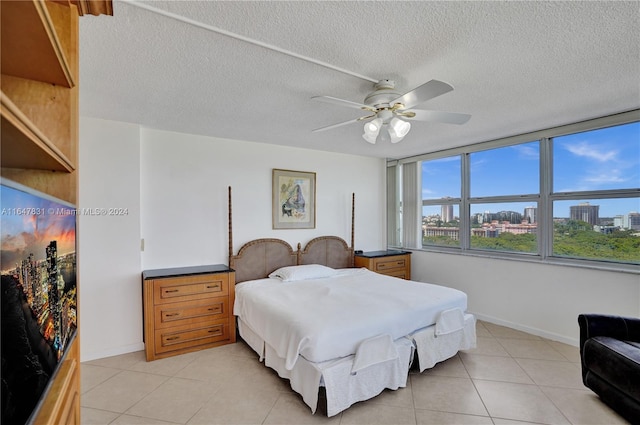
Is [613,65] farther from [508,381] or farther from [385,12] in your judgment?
[508,381]

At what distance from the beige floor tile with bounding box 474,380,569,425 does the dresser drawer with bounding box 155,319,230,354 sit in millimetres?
2541

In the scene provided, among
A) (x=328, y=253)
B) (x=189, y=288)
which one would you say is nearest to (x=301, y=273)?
(x=328, y=253)

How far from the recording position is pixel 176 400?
7.82ft

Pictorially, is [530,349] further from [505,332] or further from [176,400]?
[176,400]

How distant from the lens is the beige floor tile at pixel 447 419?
2105 millimetres

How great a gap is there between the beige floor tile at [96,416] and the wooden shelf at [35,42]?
2222 millimetres

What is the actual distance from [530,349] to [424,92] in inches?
120

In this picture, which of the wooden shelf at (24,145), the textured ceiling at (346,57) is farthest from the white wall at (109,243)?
the wooden shelf at (24,145)

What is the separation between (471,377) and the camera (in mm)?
2691

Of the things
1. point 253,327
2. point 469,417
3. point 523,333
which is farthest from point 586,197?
point 253,327

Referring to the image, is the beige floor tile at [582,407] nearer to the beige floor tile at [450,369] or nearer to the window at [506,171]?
the beige floor tile at [450,369]

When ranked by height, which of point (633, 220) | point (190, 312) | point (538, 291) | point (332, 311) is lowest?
point (190, 312)

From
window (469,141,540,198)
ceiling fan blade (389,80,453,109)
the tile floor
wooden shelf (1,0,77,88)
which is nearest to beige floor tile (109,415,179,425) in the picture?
the tile floor

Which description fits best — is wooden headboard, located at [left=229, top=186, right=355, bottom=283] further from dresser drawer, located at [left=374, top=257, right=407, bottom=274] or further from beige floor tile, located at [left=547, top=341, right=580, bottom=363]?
beige floor tile, located at [left=547, top=341, right=580, bottom=363]
